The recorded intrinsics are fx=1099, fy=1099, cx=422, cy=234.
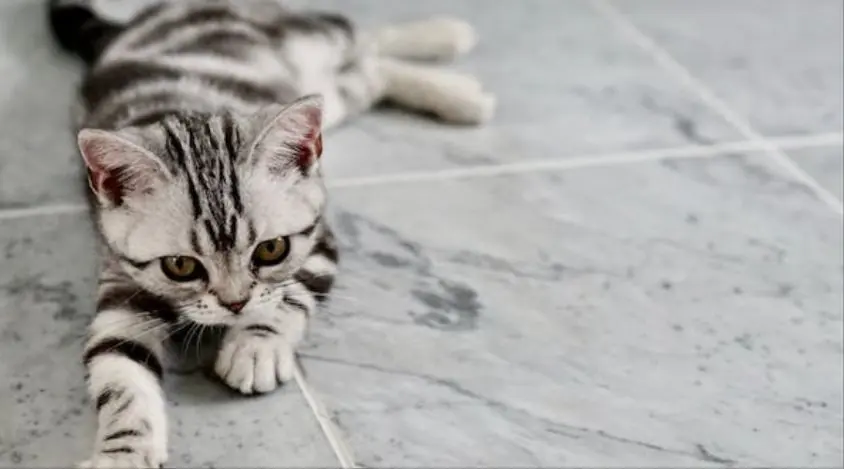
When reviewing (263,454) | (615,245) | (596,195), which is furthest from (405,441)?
(596,195)

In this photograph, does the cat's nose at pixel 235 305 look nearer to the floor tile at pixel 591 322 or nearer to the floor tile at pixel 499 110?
the floor tile at pixel 591 322

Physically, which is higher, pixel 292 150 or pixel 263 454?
pixel 292 150

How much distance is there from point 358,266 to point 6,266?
42 centimetres

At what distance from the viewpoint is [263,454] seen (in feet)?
3.50

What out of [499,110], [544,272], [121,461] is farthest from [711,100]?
[121,461]

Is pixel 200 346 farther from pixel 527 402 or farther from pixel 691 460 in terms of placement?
pixel 691 460

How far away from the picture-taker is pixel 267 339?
114 centimetres

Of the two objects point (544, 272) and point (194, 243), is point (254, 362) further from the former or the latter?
point (544, 272)

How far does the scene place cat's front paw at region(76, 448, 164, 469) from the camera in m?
0.98

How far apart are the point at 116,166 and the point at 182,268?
0.12m

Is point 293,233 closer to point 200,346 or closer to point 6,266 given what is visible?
point 200,346

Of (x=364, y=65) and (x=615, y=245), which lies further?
(x=364, y=65)

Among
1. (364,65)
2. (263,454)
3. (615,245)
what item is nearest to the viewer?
(263,454)

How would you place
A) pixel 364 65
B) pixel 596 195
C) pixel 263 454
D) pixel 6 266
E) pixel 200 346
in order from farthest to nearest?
1. pixel 364 65
2. pixel 596 195
3. pixel 6 266
4. pixel 200 346
5. pixel 263 454
